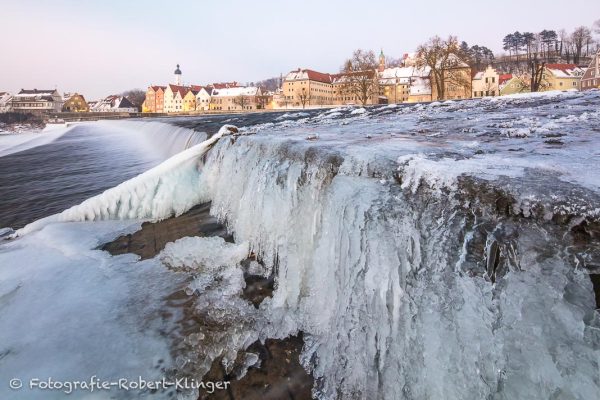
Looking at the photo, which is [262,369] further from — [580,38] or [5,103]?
[5,103]

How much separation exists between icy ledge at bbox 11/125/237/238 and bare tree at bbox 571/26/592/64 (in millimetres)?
101984

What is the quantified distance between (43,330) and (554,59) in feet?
358

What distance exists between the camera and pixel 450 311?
6.97ft

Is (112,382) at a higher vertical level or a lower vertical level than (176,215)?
lower

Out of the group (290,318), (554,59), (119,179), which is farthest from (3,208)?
(554,59)

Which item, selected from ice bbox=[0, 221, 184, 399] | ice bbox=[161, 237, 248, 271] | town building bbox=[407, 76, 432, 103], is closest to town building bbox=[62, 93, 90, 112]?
town building bbox=[407, 76, 432, 103]

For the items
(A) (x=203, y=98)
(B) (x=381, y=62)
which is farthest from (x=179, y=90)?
(B) (x=381, y=62)

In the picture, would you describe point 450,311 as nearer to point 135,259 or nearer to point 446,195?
point 446,195

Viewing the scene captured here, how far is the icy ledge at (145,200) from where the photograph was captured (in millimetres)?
6621

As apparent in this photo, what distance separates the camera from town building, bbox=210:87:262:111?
9200 centimetres

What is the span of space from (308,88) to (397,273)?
295 ft

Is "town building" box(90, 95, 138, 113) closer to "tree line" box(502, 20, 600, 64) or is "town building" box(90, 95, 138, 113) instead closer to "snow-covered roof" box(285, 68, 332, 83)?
"snow-covered roof" box(285, 68, 332, 83)

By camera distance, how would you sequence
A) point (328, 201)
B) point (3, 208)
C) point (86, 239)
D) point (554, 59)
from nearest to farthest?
1. point (328, 201)
2. point (86, 239)
3. point (3, 208)
4. point (554, 59)

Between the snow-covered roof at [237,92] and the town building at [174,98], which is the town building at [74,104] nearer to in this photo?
the town building at [174,98]
